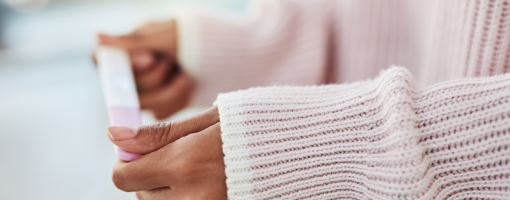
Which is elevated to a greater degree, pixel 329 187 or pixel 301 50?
pixel 301 50

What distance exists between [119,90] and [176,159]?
19 centimetres

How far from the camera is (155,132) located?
0.32m

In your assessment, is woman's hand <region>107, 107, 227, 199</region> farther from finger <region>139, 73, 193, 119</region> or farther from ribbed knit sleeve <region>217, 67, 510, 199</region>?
finger <region>139, 73, 193, 119</region>

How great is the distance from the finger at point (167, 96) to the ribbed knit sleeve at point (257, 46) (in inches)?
1.1

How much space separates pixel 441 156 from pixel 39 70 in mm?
794

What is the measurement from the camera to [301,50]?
59cm

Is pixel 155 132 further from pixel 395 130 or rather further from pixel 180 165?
pixel 395 130

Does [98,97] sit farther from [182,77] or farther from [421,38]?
[421,38]

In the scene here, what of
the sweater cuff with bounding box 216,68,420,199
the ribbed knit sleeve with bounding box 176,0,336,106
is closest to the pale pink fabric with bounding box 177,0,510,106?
the ribbed knit sleeve with bounding box 176,0,336,106

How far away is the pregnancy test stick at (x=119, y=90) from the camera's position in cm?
39

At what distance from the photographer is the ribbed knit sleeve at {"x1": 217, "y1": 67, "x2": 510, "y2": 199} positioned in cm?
28

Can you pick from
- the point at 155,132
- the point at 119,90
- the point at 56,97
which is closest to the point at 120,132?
the point at 155,132

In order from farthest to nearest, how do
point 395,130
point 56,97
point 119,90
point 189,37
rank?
point 56,97, point 189,37, point 119,90, point 395,130

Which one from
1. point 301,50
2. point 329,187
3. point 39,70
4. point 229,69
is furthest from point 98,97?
point 329,187
